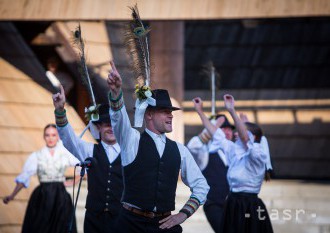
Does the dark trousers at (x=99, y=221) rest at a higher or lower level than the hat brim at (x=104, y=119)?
lower

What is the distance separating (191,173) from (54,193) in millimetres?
4811

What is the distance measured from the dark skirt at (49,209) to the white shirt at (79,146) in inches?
124

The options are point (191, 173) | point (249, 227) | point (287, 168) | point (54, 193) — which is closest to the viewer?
point (191, 173)

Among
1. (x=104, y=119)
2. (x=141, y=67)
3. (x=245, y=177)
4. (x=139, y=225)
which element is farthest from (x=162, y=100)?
(x=245, y=177)

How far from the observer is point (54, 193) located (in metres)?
11.9

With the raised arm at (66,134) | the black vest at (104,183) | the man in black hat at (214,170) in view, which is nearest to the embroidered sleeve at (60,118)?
the raised arm at (66,134)

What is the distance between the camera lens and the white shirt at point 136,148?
685cm

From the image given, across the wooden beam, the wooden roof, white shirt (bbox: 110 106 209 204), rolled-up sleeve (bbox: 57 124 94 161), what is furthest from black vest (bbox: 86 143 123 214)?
the wooden roof

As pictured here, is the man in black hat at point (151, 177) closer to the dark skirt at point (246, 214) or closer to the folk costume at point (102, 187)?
the folk costume at point (102, 187)

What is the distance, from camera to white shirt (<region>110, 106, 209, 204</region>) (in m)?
6.85

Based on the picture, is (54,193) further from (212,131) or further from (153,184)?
(153,184)

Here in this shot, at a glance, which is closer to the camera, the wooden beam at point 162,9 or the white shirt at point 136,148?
the white shirt at point 136,148

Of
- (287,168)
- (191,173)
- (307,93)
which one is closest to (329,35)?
(307,93)

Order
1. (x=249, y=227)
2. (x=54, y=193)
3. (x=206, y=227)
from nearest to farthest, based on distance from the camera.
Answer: (x=249, y=227) → (x=54, y=193) → (x=206, y=227)
